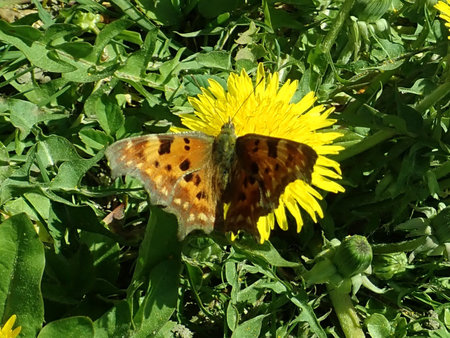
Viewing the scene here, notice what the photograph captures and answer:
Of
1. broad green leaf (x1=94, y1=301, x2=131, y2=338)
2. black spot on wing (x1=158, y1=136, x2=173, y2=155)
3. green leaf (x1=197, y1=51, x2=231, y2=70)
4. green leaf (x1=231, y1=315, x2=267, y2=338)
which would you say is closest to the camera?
black spot on wing (x1=158, y1=136, x2=173, y2=155)

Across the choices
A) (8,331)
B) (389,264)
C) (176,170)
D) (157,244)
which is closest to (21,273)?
(8,331)

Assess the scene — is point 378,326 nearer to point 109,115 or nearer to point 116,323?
point 116,323

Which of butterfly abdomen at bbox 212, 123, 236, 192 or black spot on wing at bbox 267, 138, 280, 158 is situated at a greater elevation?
black spot on wing at bbox 267, 138, 280, 158

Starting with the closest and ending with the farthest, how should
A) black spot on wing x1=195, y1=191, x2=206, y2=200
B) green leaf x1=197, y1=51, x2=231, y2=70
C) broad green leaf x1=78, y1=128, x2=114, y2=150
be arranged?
1. black spot on wing x1=195, y1=191, x2=206, y2=200
2. broad green leaf x1=78, y1=128, x2=114, y2=150
3. green leaf x1=197, y1=51, x2=231, y2=70

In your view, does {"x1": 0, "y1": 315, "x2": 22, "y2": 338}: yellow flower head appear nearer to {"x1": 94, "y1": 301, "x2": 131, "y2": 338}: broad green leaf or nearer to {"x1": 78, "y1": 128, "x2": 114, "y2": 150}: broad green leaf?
{"x1": 94, "y1": 301, "x2": 131, "y2": 338}: broad green leaf

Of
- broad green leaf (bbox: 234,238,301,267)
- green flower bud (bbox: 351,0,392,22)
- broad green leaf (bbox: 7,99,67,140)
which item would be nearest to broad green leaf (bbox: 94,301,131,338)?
broad green leaf (bbox: 234,238,301,267)

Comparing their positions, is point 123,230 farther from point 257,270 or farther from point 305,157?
point 305,157

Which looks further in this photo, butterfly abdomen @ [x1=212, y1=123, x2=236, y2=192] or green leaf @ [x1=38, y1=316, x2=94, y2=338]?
butterfly abdomen @ [x1=212, y1=123, x2=236, y2=192]
